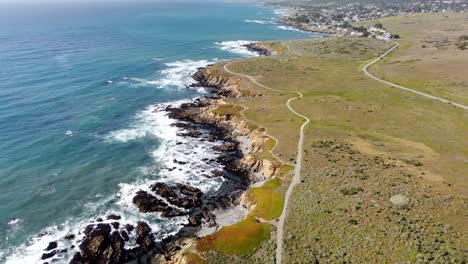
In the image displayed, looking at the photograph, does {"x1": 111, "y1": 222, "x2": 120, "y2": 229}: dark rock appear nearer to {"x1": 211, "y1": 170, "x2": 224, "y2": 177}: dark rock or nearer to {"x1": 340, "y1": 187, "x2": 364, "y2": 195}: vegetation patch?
{"x1": 211, "y1": 170, "x2": 224, "y2": 177}: dark rock

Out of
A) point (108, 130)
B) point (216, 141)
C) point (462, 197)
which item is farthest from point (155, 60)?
point (462, 197)

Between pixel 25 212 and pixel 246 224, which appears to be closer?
pixel 246 224

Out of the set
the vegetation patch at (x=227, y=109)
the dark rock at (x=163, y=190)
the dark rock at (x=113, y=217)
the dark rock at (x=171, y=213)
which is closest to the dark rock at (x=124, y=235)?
the dark rock at (x=113, y=217)

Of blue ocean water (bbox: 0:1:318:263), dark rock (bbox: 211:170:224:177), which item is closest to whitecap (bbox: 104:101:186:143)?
blue ocean water (bbox: 0:1:318:263)

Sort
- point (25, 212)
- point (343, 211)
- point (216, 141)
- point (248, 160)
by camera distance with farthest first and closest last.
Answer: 1. point (216, 141)
2. point (248, 160)
3. point (25, 212)
4. point (343, 211)

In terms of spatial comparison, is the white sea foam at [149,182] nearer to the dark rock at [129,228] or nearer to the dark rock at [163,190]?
the dark rock at [129,228]

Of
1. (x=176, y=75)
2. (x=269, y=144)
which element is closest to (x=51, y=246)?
(x=269, y=144)

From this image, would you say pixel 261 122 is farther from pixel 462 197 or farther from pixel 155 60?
pixel 155 60

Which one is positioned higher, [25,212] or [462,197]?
[462,197]
